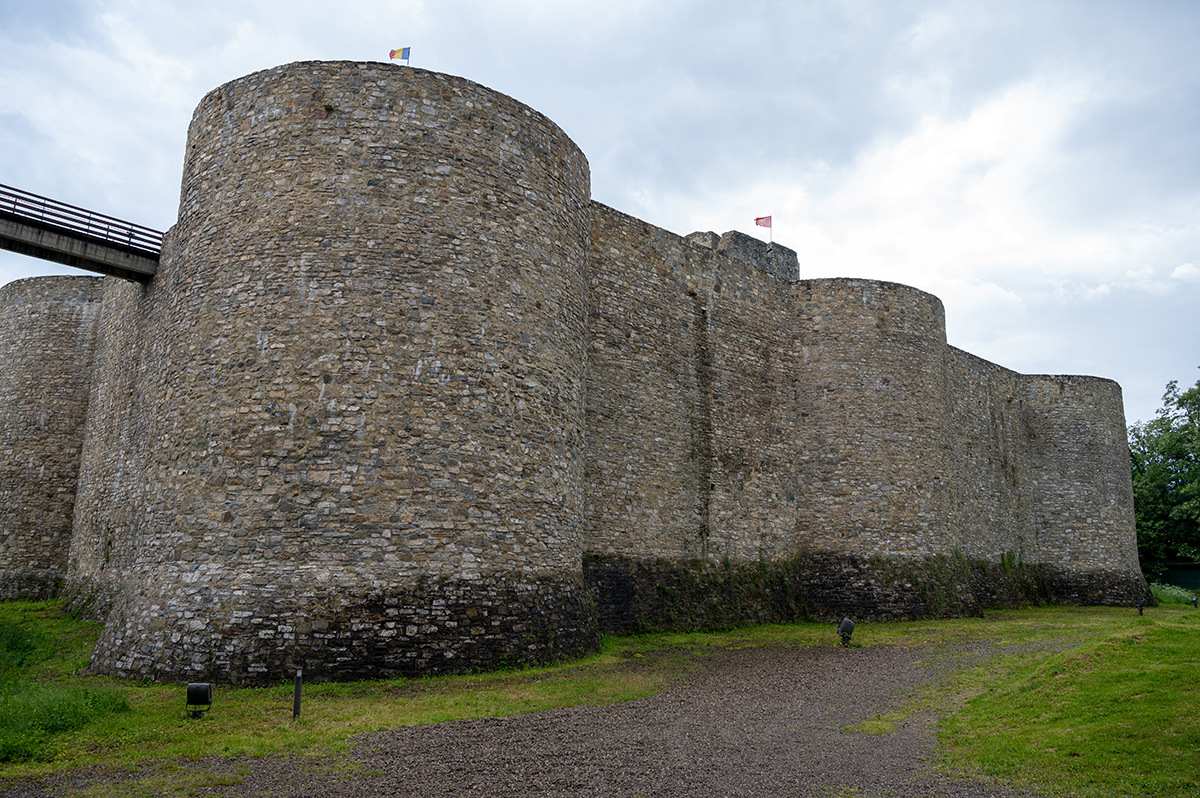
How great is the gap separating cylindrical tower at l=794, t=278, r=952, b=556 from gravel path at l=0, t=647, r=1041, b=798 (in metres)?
10.4

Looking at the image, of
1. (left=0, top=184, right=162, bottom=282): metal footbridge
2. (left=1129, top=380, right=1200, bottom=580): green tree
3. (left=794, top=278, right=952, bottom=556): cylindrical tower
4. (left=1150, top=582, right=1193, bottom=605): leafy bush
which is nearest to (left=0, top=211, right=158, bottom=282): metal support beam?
(left=0, top=184, right=162, bottom=282): metal footbridge

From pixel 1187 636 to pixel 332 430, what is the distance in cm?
1148

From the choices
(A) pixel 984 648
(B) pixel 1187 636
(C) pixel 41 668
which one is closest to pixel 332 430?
(C) pixel 41 668

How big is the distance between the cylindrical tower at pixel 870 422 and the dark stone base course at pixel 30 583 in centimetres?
1871

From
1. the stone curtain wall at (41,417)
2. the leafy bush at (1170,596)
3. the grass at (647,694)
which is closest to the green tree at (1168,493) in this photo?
the leafy bush at (1170,596)

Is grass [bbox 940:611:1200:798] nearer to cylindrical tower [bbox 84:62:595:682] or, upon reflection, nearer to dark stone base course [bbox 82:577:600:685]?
dark stone base course [bbox 82:577:600:685]

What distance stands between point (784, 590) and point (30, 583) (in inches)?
729

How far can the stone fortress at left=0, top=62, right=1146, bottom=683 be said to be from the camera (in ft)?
37.0

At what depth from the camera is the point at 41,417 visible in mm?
20984

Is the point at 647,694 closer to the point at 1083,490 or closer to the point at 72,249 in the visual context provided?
the point at 72,249

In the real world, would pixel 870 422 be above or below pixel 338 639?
above

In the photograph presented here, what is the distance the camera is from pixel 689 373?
754 inches

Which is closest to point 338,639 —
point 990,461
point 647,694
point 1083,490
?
point 647,694

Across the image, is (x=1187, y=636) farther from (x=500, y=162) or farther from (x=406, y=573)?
(x=500, y=162)
